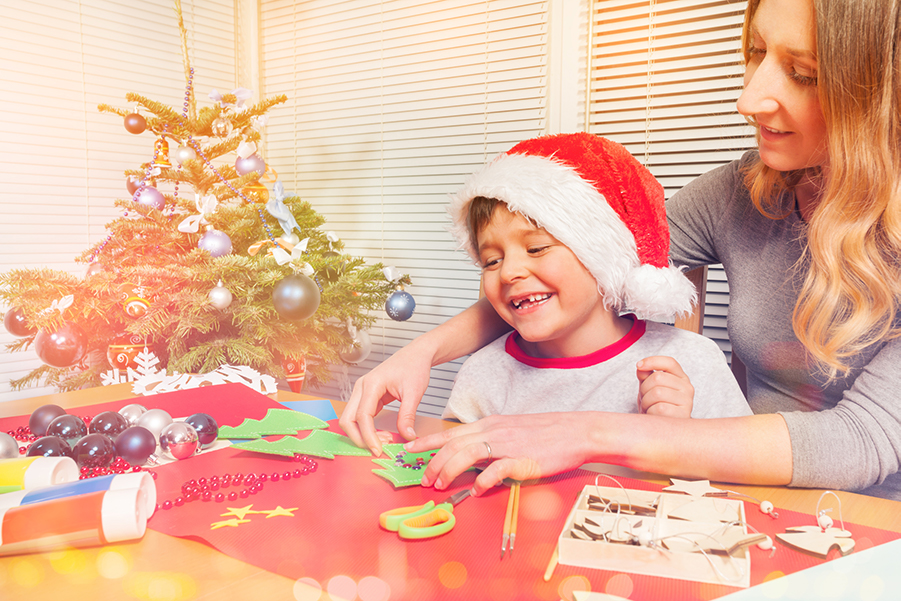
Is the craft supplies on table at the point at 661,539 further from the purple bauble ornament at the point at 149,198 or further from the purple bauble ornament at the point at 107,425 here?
the purple bauble ornament at the point at 149,198

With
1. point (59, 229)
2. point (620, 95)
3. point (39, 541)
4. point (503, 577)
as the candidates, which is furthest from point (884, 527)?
point (59, 229)

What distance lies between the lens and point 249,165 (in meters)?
1.79

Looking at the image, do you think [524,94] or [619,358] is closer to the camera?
[619,358]

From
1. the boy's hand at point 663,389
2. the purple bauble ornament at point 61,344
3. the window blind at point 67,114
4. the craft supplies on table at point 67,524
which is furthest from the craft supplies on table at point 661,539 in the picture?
the window blind at point 67,114

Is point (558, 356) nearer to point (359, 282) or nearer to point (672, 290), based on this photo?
point (672, 290)

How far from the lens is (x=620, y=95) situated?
1.80 m

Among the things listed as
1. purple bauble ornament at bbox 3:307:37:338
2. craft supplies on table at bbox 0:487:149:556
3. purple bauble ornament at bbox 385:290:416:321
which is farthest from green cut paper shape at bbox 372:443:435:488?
purple bauble ornament at bbox 3:307:37:338

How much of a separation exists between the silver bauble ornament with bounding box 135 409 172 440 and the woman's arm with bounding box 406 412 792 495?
33 centimetres

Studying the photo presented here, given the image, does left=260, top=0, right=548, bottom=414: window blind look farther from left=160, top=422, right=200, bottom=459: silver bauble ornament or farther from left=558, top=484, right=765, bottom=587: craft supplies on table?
left=558, top=484, right=765, bottom=587: craft supplies on table

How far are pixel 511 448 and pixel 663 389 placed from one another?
251 millimetres

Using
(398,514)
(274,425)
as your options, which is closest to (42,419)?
(274,425)

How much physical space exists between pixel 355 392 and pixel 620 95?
1365 mm

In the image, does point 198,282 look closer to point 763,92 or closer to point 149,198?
point 149,198

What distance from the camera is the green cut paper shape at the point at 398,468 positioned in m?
0.63
